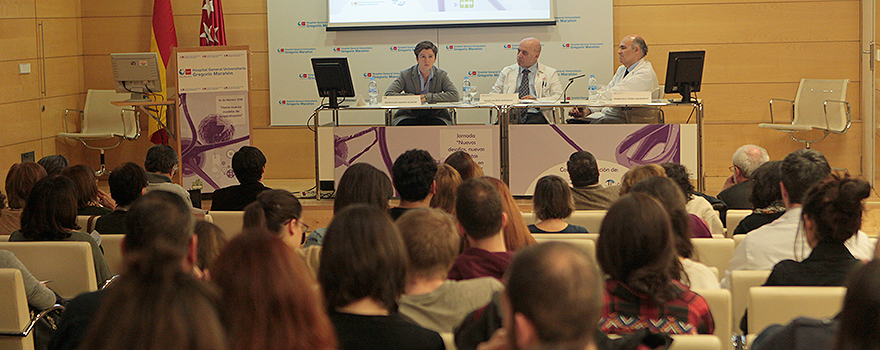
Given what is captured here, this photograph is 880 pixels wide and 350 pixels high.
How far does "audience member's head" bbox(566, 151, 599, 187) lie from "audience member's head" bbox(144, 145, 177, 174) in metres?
2.57

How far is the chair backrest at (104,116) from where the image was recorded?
27.3ft

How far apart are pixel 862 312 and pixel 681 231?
1.57 meters

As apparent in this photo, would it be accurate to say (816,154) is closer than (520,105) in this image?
Yes

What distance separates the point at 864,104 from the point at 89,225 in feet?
23.3

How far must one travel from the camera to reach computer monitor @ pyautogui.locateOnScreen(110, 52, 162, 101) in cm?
705

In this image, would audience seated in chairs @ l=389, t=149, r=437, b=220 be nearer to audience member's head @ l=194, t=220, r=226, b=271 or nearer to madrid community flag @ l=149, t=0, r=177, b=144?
audience member's head @ l=194, t=220, r=226, b=271

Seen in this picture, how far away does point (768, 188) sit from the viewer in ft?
11.9

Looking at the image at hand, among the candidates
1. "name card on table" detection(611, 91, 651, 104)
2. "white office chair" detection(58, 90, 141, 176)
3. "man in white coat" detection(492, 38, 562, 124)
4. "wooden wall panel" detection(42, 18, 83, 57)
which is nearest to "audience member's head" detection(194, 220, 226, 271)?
"name card on table" detection(611, 91, 651, 104)

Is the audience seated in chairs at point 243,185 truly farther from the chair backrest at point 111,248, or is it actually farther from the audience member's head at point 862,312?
the audience member's head at point 862,312

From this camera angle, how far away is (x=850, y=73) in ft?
25.7

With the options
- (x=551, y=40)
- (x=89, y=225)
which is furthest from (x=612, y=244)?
(x=551, y=40)

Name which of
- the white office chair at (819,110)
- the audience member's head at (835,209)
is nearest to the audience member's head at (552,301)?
the audience member's head at (835,209)

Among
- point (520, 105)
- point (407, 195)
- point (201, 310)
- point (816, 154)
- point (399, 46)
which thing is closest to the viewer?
point (201, 310)

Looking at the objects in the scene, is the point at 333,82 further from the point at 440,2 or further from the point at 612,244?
the point at 612,244
